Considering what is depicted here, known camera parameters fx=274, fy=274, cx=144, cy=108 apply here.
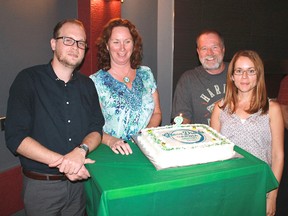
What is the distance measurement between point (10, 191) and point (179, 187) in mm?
1913

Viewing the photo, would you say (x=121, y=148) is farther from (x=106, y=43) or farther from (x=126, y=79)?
(x=106, y=43)

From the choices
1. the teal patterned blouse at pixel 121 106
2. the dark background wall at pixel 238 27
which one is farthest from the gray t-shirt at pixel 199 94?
the dark background wall at pixel 238 27

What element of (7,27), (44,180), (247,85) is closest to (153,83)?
(247,85)

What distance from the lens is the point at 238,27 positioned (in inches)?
185

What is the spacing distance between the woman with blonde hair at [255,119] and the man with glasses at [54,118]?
0.93 meters

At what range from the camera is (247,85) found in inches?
73.2

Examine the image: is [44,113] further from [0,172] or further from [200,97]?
[200,97]

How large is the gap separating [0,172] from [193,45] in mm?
3364

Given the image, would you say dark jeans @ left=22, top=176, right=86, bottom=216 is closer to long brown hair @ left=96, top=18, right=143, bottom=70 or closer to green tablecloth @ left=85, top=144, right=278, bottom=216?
green tablecloth @ left=85, top=144, right=278, bottom=216

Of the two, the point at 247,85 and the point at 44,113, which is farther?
the point at 247,85

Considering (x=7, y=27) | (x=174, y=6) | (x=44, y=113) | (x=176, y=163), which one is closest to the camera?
(x=176, y=163)

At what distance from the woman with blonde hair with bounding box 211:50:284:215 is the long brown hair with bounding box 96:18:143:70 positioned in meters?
0.83

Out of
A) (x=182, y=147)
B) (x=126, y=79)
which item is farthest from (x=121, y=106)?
(x=182, y=147)

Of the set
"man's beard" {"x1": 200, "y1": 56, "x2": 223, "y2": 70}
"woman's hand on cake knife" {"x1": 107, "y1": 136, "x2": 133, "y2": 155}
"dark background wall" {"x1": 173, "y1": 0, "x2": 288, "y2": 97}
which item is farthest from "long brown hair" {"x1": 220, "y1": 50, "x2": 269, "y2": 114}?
"dark background wall" {"x1": 173, "y1": 0, "x2": 288, "y2": 97}
